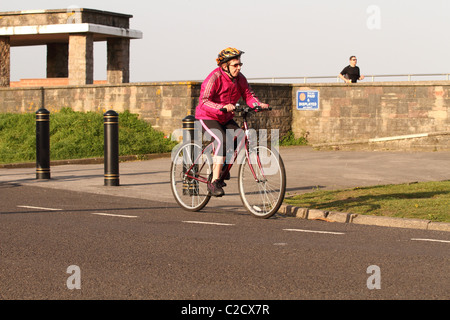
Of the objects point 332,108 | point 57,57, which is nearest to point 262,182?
point 332,108

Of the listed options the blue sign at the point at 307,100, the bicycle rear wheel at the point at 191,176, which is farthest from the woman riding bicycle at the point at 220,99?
the blue sign at the point at 307,100

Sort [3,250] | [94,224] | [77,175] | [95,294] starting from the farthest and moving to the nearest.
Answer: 1. [77,175]
2. [94,224]
3. [3,250]
4. [95,294]

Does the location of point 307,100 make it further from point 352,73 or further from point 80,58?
point 80,58

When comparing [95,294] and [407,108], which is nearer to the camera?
[95,294]

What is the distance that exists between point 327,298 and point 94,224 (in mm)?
4162

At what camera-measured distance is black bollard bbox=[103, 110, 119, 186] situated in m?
13.0

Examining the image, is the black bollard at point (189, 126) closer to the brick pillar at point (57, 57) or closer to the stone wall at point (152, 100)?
the stone wall at point (152, 100)

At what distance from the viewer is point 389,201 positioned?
10.1 meters

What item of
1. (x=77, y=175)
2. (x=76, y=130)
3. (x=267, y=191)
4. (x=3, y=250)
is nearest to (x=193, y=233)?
(x=267, y=191)

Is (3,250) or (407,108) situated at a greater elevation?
(407,108)

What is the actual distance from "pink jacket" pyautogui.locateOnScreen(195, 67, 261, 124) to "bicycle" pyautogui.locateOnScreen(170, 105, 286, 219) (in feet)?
0.77
